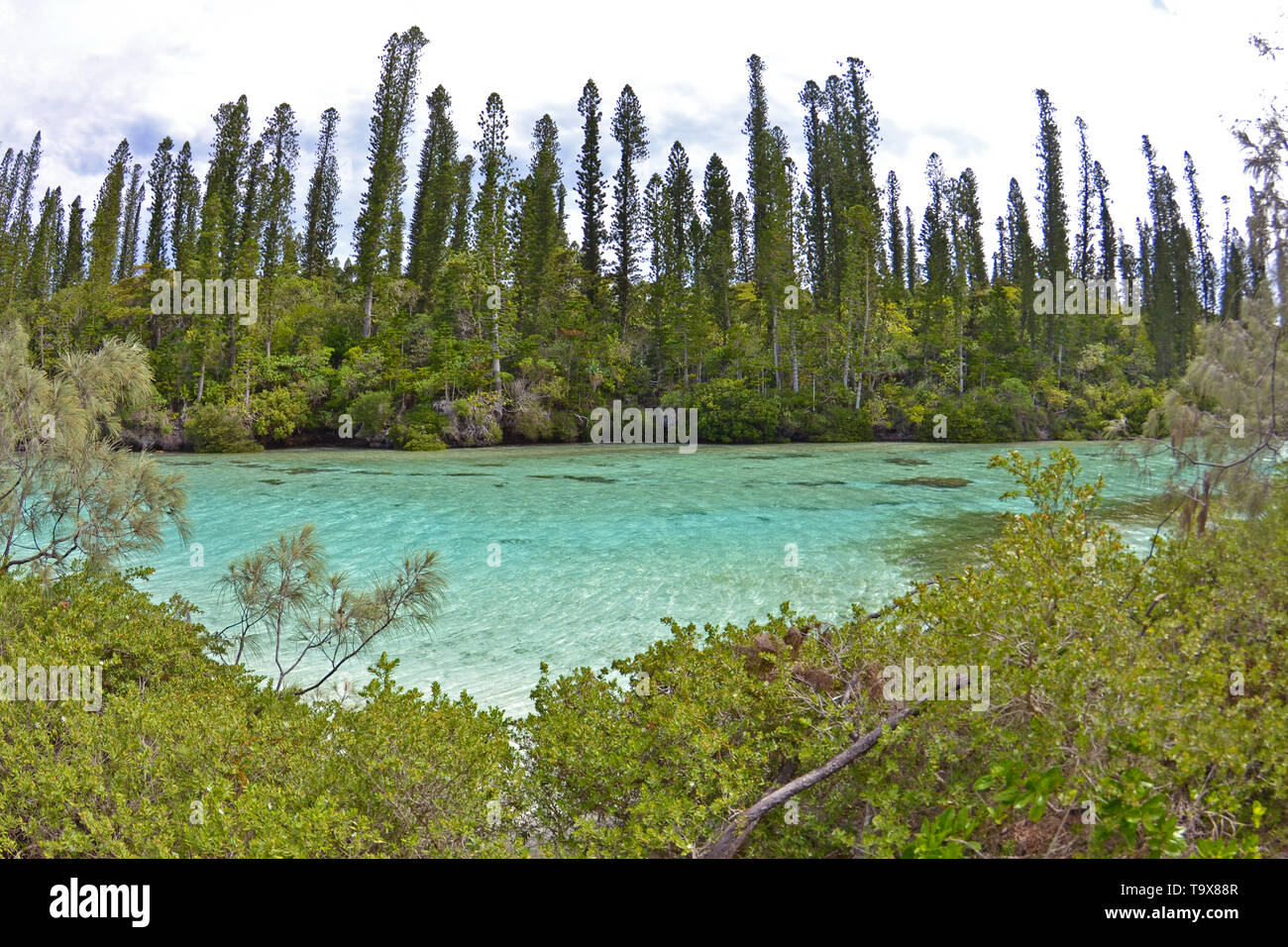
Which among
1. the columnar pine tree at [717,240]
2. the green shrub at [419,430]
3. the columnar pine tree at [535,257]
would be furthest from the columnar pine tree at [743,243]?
the green shrub at [419,430]

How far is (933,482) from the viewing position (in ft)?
63.5

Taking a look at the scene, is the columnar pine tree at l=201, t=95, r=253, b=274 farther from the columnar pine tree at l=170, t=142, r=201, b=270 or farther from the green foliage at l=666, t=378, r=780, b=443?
the green foliage at l=666, t=378, r=780, b=443

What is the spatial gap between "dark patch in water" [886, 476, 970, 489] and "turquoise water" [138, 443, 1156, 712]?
0.37 metres

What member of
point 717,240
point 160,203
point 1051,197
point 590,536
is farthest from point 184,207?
point 1051,197

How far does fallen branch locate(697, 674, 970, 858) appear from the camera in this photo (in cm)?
275

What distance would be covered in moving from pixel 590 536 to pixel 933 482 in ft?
37.0

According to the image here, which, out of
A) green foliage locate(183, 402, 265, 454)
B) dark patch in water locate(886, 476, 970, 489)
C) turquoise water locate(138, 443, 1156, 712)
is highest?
green foliage locate(183, 402, 265, 454)

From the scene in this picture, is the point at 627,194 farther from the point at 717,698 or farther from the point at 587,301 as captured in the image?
the point at 717,698

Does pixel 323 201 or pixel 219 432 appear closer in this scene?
pixel 219 432

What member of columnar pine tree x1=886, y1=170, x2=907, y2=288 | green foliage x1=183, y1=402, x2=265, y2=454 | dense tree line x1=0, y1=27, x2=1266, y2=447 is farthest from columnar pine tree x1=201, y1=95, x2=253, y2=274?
columnar pine tree x1=886, y1=170, x2=907, y2=288

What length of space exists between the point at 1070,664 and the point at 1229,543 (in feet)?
9.52

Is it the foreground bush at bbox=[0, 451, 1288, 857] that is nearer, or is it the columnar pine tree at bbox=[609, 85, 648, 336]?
the foreground bush at bbox=[0, 451, 1288, 857]
